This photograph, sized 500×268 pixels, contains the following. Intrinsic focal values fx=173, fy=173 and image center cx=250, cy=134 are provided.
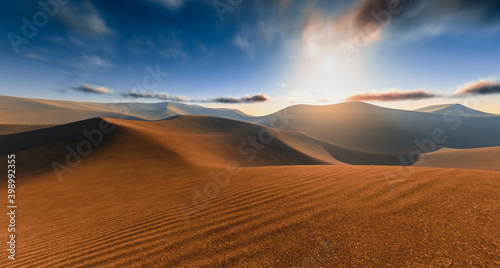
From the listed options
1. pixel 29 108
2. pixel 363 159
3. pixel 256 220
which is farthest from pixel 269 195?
pixel 29 108

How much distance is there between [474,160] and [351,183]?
29878 mm

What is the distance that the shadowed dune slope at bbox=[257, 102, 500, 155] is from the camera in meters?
52.3

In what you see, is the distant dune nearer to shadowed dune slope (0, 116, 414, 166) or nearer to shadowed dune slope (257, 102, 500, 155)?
shadowed dune slope (0, 116, 414, 166)

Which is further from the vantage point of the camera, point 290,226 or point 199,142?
point 199,142

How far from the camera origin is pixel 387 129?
61.8m

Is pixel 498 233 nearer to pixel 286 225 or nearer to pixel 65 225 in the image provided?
pixel 286 225

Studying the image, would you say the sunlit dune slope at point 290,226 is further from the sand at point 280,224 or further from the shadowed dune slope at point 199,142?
the shadowed dune slope at point 199,142

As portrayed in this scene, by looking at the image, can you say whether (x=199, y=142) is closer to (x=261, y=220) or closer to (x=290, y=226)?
(x=261, y=220)

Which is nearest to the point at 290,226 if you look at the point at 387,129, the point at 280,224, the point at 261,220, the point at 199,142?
the point at 280,224

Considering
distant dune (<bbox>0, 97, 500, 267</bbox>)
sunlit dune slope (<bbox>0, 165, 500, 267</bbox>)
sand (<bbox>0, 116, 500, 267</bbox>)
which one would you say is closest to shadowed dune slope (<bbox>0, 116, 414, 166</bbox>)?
distant dune (<bbox>0, 97, 500, 267</bbox>)

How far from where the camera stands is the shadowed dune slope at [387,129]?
5231 centimetres

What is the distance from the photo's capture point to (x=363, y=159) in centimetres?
3491

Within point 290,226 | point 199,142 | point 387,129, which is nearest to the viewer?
point 290,226

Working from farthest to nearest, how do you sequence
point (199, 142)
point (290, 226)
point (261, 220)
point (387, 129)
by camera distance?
point (387, 129)
point (199, 142)
point (261, 220)
point (290, 226)
